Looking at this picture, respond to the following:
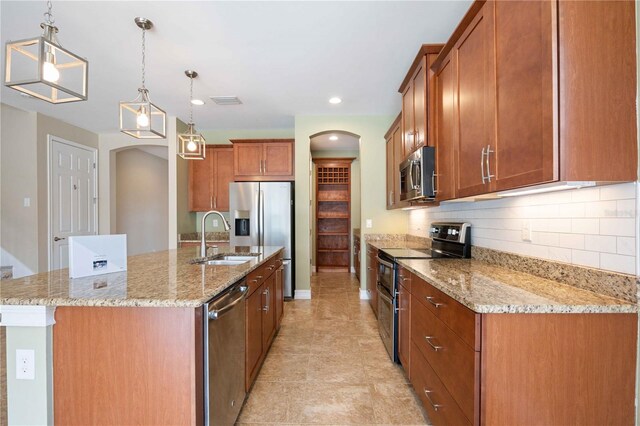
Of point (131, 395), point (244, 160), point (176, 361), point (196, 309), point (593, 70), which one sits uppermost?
point (244, 160)

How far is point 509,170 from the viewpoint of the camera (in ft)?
4.38

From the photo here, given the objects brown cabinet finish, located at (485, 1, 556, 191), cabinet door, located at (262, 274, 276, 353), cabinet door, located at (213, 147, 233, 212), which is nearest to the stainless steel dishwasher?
cabinet door, located at (262, 274, 276, 353)

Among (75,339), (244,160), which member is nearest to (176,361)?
(75,339)

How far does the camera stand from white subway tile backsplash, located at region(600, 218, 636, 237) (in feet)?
3.66

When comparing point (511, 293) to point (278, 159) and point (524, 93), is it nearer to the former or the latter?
point (524, 93)

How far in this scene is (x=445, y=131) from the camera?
80.3 inches

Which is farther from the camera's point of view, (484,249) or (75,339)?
(484,249)

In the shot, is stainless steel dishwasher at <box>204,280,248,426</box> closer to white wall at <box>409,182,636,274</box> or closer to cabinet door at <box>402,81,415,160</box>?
white wall at <box>409,182,636,274</box>

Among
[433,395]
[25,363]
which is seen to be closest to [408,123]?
[433,395]

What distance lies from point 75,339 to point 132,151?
21.5 ft

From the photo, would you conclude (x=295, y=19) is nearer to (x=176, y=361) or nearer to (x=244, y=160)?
(x=176, y=361)

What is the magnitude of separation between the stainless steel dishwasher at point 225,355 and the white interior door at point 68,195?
422 cm

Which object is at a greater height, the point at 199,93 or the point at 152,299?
the point at 199,93

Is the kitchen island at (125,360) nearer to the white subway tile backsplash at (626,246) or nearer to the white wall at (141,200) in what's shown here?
the white subway tile backsplash at (626,246)
